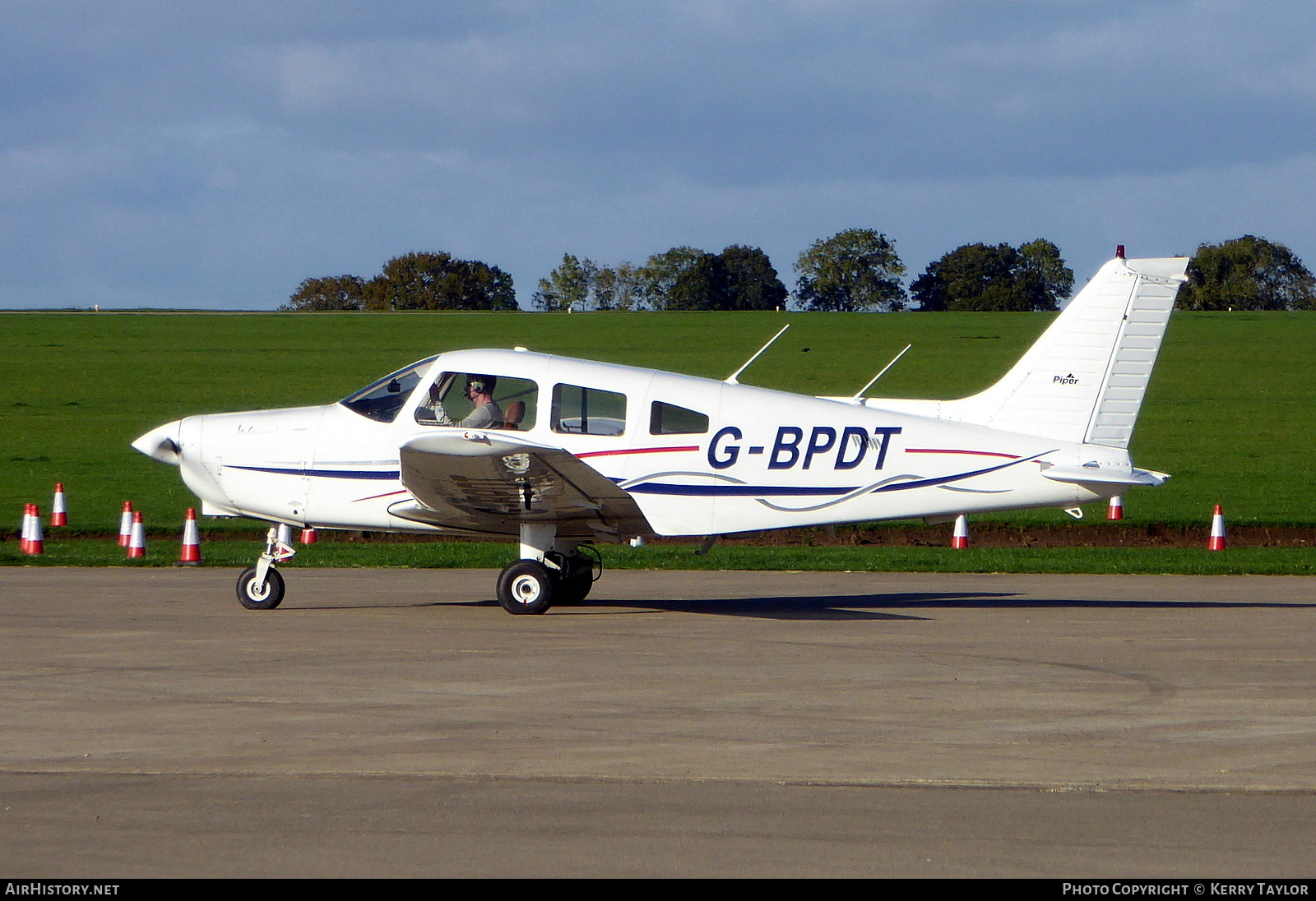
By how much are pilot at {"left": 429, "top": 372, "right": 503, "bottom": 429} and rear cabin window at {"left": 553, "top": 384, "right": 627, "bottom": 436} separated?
0.49m

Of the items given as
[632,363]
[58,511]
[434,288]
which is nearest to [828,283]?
[434,288]

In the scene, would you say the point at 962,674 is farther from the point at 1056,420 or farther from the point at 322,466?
the point at 322,466

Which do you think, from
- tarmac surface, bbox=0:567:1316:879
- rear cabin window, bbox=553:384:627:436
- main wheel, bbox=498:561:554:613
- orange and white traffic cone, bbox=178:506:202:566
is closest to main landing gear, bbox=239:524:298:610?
tarmac surface, bbox=0:567:1316:879

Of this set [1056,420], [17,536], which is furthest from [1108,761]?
[17,536]

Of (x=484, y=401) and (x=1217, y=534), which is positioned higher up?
(x=484, y=401)

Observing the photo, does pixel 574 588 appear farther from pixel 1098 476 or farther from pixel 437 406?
pixel 1098 476

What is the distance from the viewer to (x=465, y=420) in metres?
11.4

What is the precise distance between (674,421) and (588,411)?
721 millimetres

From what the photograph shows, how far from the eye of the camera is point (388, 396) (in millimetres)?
11773

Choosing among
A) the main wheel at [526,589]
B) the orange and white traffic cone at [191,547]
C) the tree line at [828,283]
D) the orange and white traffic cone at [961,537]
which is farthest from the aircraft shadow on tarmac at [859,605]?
the tree line at [828,283]

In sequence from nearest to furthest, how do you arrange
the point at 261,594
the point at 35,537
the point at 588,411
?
the point at 588,411 → the point at 261,594 → the point at 35,537

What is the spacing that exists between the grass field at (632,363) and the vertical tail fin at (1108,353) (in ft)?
21.4

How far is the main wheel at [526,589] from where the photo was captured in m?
11.6
